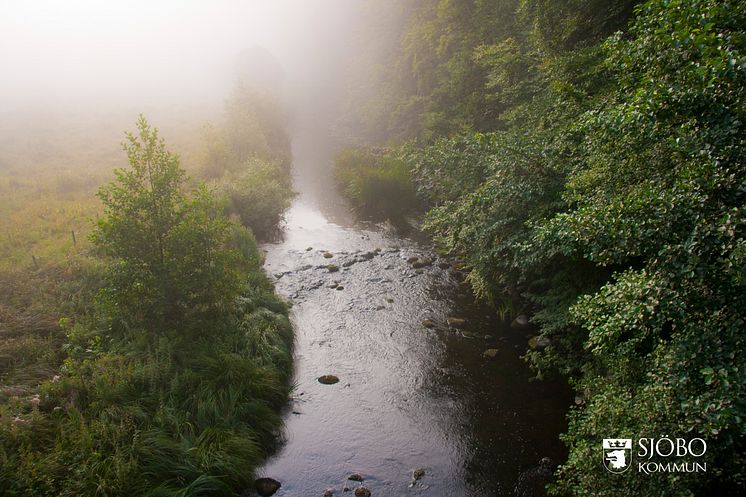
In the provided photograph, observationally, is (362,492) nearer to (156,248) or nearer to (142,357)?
(142,357)

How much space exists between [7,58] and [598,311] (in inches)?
2619

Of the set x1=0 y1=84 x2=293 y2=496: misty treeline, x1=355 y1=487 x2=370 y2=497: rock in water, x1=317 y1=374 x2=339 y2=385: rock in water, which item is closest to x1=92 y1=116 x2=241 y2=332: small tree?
x1=0 y1=84 x2=293 y2=496: misty treeline

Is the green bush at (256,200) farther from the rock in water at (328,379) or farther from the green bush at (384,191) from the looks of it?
the rock in water at (328,379)

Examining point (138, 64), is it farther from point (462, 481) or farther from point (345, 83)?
point (462, 481)

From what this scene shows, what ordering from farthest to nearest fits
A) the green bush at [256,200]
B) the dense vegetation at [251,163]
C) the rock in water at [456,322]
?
1. the dense vegetation at [251,163]
2. the green bush at [256,200]
3. the rock in water at [456,322]

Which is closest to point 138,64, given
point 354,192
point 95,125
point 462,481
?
point 95,125

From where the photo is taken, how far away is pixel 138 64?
62.9 m

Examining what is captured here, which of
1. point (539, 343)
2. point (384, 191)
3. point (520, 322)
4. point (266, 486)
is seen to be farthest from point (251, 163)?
point (266, 486)

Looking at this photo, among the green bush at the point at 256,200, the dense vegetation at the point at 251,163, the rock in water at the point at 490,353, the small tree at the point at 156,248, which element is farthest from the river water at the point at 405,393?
the small tree at the point at 156,248

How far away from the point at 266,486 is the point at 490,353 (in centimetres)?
656

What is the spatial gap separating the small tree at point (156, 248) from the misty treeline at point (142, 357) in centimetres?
3

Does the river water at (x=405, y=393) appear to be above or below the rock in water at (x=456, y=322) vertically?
below

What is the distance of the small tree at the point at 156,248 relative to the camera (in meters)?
9.48

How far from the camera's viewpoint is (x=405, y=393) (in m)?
10.3
